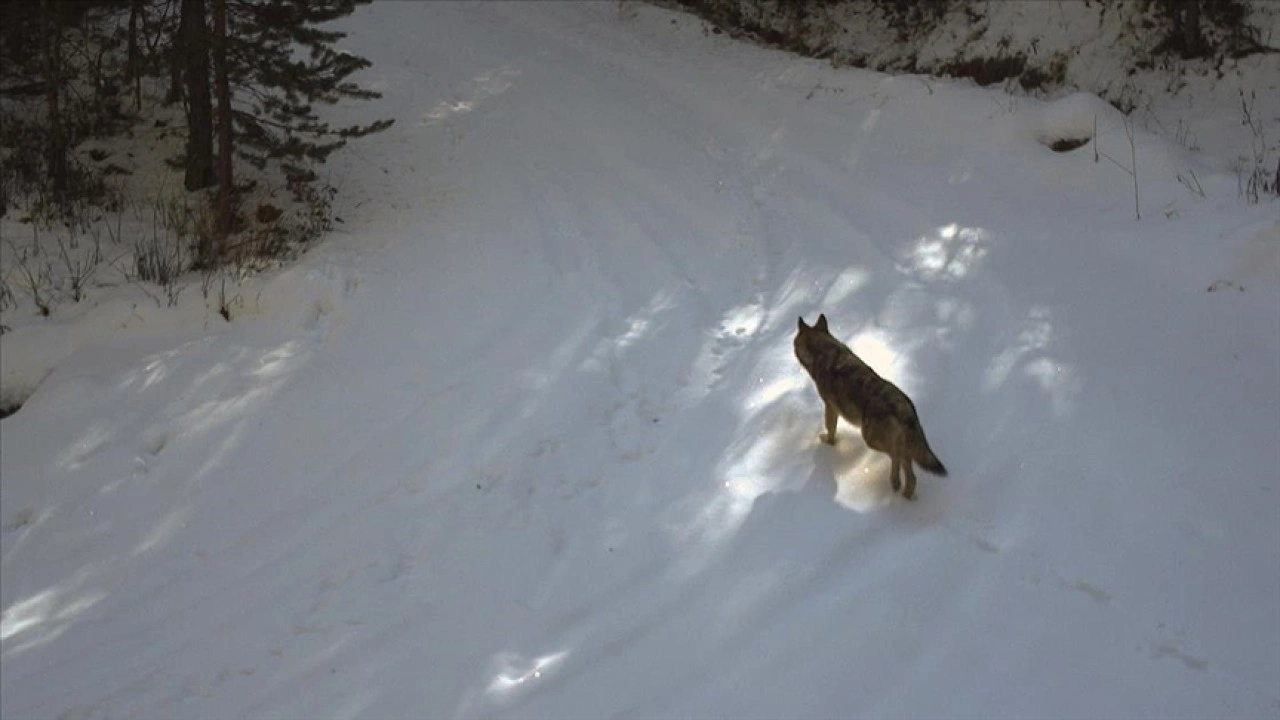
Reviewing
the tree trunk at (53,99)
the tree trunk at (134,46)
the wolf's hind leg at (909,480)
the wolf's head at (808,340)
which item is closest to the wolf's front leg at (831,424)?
the wolf's head at (808,340)

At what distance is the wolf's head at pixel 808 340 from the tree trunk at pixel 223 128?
6.64 metres

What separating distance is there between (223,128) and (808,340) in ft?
23.4

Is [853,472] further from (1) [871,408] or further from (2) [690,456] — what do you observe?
(2) [690,456]

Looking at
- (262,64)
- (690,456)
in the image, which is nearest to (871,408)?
(690,456)

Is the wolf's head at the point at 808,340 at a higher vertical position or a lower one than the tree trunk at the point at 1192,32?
lower

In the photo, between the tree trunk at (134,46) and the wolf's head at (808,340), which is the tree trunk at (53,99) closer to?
the tree trunk at (134,46)

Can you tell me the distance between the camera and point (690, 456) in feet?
20.6

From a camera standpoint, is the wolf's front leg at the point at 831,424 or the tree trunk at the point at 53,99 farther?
the tree trunk at the point at 53,99

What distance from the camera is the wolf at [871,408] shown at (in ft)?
17.1

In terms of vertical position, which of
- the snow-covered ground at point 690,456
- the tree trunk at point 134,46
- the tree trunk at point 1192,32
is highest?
the tree trunk at point 1192,32

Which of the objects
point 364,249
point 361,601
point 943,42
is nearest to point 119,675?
point 361,601

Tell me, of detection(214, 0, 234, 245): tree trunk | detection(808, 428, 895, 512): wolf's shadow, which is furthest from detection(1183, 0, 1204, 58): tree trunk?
detection(214, 0, 234, 245): tree trunk

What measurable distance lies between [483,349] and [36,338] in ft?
14.2

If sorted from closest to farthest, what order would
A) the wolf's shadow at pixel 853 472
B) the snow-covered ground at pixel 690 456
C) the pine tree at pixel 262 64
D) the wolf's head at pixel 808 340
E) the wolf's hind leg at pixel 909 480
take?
the snow-covered ground at pixel 690 456
the wolf's hind leg at pixel 909 480
the wolf's shadow at pixel 853 472
the wolf's head at pixel 808 340
the pine tree at pixel 262 64
